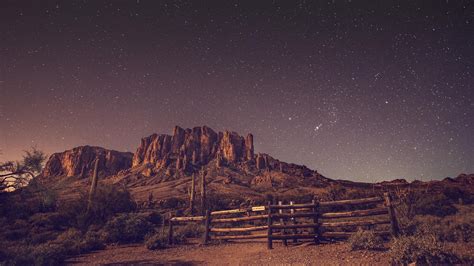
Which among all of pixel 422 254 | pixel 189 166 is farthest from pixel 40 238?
pixel 189 166

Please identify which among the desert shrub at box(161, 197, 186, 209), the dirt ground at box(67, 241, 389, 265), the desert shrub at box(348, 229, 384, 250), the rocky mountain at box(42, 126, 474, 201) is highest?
the rocky mountain at box(42, 126, 474, 201)

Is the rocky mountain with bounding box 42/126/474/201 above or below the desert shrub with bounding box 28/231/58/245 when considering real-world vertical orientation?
above

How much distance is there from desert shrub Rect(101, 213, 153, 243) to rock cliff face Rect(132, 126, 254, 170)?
74742 mm

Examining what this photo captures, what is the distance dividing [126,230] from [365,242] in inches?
493

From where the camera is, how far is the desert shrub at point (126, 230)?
1448cm

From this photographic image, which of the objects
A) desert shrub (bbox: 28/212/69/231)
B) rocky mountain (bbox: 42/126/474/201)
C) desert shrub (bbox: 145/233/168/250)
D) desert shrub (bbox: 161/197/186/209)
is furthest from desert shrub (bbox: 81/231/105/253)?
rocky mountain (bbox: 42/126/474/201)

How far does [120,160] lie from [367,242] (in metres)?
120

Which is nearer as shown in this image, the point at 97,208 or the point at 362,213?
the point at 362,213

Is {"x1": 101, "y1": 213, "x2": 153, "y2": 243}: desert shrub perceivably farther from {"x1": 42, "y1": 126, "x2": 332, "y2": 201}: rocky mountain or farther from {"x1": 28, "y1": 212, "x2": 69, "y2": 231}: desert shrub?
{"x1": 42, "y1": 126, "x2": 332, "y2": 201}: rocky mountain

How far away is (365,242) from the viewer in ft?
27.5

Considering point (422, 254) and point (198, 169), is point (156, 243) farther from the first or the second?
point (198, 169)

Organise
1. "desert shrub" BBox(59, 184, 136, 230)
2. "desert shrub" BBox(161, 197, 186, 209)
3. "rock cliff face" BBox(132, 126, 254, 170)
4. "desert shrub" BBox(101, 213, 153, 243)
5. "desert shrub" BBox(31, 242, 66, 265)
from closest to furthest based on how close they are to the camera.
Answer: "desert shrub" BBox(31, 242, 66, 265) < "desert shrub" BBox(101, 213, 153, 243) < "desert shrub" BBox(59, 184, 136, 230) < "desert shrub" BBox(161, 197, 186, 209) < "rock cliff face" BBox(132, 126, 254, 170)

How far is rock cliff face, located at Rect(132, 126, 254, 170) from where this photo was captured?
9869cm

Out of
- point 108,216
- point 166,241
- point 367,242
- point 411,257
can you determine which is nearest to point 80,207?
point 108,216
